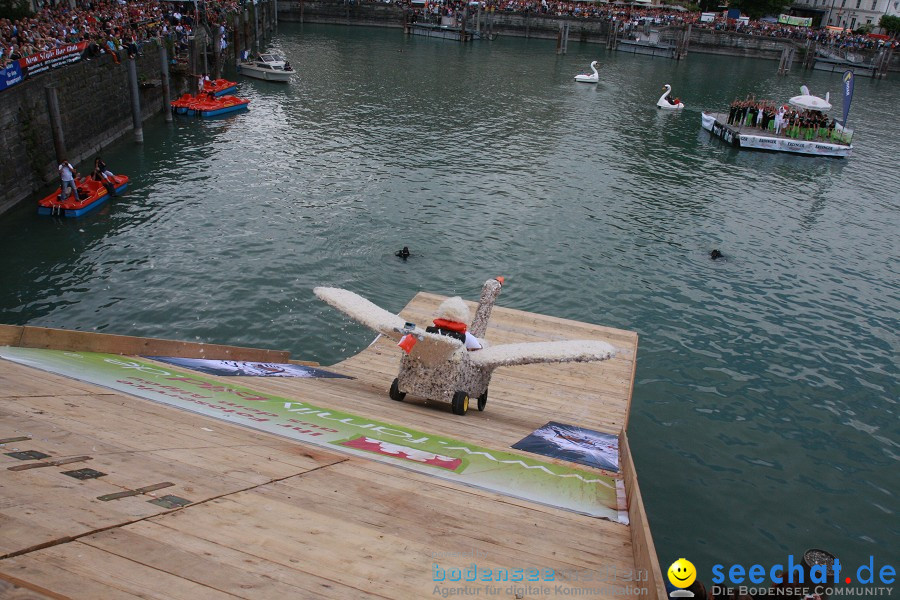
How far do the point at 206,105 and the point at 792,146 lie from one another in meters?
39.0

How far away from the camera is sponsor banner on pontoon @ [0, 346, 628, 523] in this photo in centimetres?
819

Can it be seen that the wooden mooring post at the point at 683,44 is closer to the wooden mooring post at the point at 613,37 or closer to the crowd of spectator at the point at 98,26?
the wooden mooring post at the point at 613,37

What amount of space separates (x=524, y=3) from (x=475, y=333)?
9839cm

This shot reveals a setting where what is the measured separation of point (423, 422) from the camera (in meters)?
11.5

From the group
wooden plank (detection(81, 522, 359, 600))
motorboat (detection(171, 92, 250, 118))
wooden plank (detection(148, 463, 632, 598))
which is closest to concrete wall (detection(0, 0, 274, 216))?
motorboat (detection(171, 92, 250, 118))

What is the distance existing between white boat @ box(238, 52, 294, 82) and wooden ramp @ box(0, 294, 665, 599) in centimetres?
5097

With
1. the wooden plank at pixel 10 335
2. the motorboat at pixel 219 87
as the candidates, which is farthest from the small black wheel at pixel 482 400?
the motorboat at pixel 219 87

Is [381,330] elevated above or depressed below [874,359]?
above

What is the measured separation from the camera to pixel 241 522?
227 inches

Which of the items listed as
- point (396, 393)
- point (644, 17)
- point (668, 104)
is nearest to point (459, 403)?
point (396, 393)

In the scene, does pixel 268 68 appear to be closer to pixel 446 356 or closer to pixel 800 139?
pixel 800 139

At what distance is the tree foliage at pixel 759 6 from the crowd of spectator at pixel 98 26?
287ft

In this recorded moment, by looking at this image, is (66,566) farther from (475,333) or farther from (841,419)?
(841,419)

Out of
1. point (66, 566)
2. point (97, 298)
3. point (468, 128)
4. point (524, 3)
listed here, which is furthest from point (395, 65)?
point (66, 566)
